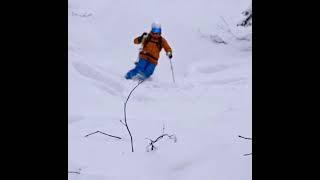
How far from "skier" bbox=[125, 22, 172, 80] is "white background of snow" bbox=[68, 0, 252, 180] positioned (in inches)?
0.8

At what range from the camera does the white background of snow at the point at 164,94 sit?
5.67ft

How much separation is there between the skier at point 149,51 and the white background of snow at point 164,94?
0.07ft

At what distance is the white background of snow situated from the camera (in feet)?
5.67

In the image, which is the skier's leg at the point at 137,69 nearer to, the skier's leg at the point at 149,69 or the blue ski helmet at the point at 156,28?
the skier's leg at the point at 149,69

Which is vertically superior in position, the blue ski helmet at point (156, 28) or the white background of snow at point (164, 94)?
the blue ski helmet at point (156, 28)

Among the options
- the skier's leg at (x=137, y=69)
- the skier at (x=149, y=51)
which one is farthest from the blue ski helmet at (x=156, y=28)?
the skier's leg at (x=137, y=69)

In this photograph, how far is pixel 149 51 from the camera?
6.04 feet

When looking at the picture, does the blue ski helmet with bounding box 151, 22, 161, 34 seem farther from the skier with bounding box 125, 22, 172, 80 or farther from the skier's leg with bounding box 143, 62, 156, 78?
the skier's leg with bounding box 143, 62, 156, 78

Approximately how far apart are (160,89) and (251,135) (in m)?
0.37

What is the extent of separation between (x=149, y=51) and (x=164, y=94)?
6.7 inches

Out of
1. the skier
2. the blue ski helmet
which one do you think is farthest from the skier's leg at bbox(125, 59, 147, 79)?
the blue ski helmet

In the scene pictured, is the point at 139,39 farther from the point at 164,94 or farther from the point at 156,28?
the point at 164,94
